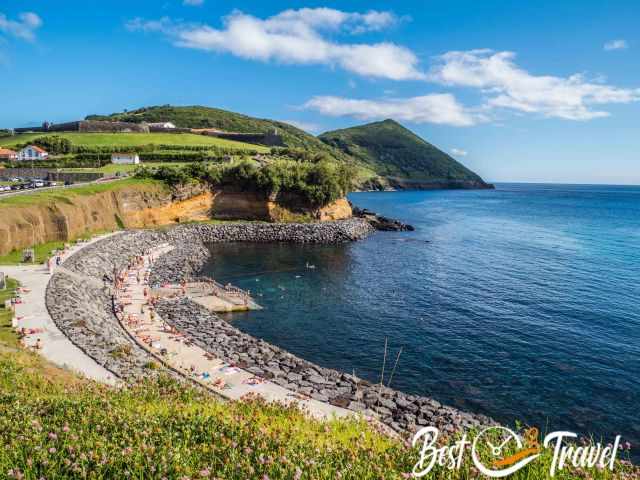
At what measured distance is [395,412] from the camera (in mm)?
20469

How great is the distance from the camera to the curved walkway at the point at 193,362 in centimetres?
1967

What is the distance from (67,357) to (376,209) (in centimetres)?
10646

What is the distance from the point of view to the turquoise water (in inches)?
926

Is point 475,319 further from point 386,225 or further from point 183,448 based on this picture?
point 386,225

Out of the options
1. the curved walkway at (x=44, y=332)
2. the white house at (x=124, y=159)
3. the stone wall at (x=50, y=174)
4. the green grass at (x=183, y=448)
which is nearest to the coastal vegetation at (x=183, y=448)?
the green grass at (x=183, y=448)

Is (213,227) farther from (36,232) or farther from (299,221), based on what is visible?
(36,232)

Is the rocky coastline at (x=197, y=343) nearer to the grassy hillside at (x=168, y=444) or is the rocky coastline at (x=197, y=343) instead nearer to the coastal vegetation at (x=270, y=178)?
the grassy hillside at (x=168, y=444)

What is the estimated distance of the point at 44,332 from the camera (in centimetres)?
2247

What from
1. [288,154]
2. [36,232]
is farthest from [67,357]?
[288,154]

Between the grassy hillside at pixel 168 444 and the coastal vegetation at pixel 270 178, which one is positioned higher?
the coastal vegetation at pixel 270 178

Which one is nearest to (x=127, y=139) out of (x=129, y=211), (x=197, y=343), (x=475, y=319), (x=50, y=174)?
(x=50, y=174)

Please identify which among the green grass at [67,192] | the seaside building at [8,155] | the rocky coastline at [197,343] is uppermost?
the seaside building at [8,155]

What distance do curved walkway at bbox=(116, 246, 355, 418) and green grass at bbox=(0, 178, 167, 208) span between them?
17554 millimetres

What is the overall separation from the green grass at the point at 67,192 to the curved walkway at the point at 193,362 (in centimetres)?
1755
